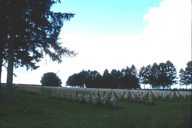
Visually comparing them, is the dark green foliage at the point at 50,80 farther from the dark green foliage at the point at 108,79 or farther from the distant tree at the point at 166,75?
the distant tree at the point at 166,75

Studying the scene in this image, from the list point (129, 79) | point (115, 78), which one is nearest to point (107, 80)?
point (115, 78)

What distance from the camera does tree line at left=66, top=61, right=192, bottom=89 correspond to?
11700 cm

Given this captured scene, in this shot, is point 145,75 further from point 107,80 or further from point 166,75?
point 107,80

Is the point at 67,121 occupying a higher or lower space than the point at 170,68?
lower

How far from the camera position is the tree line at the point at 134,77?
117 metres

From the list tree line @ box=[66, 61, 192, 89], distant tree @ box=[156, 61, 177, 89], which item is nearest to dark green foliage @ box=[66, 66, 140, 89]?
tree line @ box=[66, 61, 192, 89]

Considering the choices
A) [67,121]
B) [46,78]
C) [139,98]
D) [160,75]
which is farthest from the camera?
[160,75]

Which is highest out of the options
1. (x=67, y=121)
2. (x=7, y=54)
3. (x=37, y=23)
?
(x=37, y=23)

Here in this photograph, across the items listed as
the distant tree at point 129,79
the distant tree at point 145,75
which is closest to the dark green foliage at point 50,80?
the distant tree at point 129,79

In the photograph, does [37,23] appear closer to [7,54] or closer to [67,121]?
[7,54]

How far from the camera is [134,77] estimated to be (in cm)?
12169

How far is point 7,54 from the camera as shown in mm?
31406

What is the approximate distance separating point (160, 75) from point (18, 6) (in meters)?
96.2

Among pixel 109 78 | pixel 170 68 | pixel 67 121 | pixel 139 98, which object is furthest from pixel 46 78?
pixel 67 121
